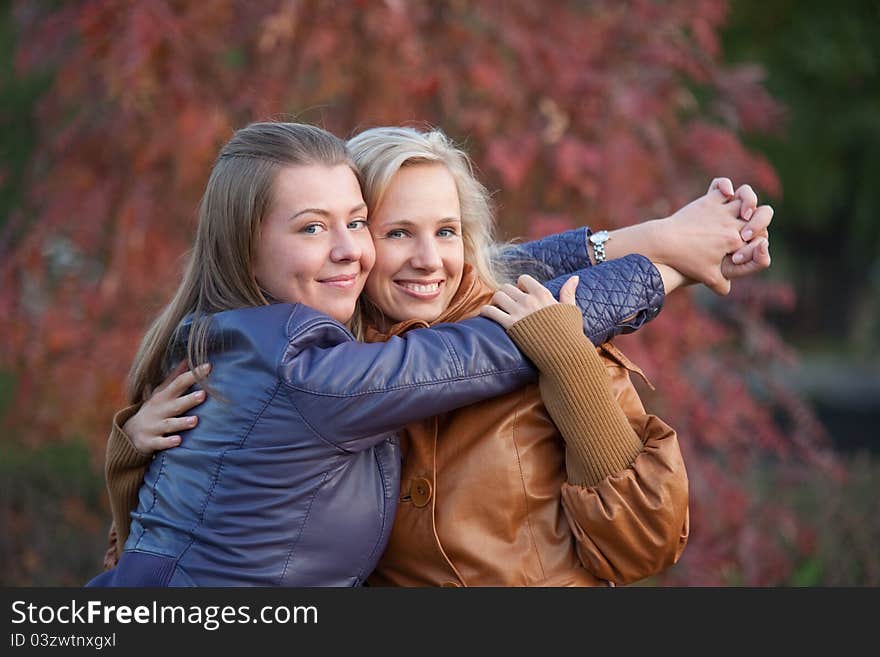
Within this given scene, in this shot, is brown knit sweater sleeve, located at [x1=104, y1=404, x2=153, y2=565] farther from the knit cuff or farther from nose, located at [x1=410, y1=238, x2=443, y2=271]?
nose, located at [x1=410, y1=238, x2=443, y2=271]

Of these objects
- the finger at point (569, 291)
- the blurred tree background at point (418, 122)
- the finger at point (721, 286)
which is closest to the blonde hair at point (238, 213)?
the finger at point (569, 291)

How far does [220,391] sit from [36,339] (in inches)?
89.5

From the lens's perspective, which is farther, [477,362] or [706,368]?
[706,368]

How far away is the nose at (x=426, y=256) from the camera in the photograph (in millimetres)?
2412

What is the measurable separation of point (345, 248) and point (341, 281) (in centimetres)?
8

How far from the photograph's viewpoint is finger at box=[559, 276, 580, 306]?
Answer: 2.35m

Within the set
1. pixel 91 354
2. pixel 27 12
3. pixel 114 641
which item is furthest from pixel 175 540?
pixel 27 12

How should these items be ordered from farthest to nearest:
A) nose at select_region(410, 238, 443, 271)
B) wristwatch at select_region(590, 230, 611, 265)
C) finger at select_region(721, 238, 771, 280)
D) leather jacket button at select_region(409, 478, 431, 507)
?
wristwatch at select_region(590, 230, 611, 265)
finger at select_region(721, 238, 771, 280)
nose at select_region(410, 238, 443, 271)
leather jacket button at select_region(409, 478, 431, 507)

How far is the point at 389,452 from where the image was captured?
233 centimetres

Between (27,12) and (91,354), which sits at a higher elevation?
(27,12)

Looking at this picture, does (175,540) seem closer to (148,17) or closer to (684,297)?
(148,17)

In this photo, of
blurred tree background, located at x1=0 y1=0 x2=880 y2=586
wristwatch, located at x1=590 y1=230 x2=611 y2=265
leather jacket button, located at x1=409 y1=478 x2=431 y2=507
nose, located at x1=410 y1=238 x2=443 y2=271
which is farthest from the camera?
blurred tree background, located at x1=0 y1=0 x2=880 y2=586

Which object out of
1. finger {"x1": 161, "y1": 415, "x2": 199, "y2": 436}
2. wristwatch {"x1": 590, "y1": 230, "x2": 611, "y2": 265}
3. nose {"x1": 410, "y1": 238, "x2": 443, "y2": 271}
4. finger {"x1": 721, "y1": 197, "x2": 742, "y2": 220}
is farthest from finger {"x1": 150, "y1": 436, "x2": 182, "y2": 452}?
finger {"x1": 721, "y1": 197, "x2": 742, "y2": 220}

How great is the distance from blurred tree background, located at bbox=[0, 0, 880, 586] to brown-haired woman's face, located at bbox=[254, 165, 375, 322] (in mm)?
1722
